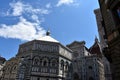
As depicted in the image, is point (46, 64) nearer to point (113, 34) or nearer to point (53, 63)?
point (53, 63)

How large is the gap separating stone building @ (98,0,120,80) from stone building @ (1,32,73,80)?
17.1 m

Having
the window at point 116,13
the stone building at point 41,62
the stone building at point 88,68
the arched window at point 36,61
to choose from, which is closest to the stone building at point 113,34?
the window at point 116,13

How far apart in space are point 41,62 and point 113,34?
18319mm

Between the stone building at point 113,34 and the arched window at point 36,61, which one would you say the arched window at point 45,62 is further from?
the stone building at point 113,34

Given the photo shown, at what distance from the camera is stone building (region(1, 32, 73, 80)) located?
931 inches

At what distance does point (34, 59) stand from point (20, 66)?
107 inches

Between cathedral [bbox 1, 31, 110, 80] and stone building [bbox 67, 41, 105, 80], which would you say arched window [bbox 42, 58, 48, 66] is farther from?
stone building [bbox 67, 41, 105, 80]

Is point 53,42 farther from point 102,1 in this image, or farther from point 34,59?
point 102,1

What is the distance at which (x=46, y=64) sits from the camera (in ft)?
80.6

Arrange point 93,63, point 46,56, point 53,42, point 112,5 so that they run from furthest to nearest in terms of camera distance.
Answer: point 93,63, point 53,42, point 46,56, point 112,5

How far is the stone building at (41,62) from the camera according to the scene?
23.6 metres

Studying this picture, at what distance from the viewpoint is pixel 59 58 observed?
25984 millimetres

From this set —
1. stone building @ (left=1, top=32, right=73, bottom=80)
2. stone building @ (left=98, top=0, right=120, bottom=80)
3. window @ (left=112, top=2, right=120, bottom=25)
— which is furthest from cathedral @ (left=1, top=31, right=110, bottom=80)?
window @ (left=112, top=2, right=120, bottom=25)

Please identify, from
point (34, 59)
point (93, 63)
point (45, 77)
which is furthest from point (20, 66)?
point (93, 63)
